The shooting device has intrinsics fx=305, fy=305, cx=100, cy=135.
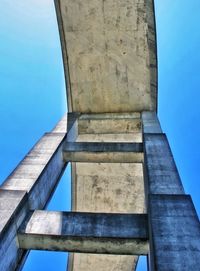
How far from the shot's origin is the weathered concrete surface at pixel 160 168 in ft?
19.4

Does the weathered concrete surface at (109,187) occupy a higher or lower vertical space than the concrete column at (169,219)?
lower

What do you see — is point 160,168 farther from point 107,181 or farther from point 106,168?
point 107,181

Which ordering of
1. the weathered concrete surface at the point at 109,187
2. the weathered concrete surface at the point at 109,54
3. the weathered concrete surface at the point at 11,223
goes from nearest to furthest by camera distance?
the weathered concrete surface at the point at 11,223
the weathered concrete surface at the point at 109,54
the weathered concrete surface at the point at 109,187

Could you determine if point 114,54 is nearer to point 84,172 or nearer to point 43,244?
point 84,172

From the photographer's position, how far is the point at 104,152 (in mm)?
8953

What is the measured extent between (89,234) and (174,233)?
1.62 metres

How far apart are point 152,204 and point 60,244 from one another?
1808 mm

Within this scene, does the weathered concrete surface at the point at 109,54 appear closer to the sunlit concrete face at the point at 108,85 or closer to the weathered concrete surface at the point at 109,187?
the sunlit concrete face at the point at 108,85

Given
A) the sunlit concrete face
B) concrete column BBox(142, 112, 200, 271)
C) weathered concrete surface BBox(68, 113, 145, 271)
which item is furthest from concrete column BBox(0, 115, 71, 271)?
weathered concrete surface BBox(68, 113, 145, 271)

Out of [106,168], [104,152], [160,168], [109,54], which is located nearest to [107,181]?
[106,168]

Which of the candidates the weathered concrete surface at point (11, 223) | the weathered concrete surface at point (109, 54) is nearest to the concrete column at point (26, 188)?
the weathered concrete surface at point (11, 223)

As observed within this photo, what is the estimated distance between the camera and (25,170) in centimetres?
691

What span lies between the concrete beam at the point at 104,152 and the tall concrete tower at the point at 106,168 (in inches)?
1.2

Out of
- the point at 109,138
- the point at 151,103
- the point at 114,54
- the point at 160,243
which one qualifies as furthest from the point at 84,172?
the point at 160,243
